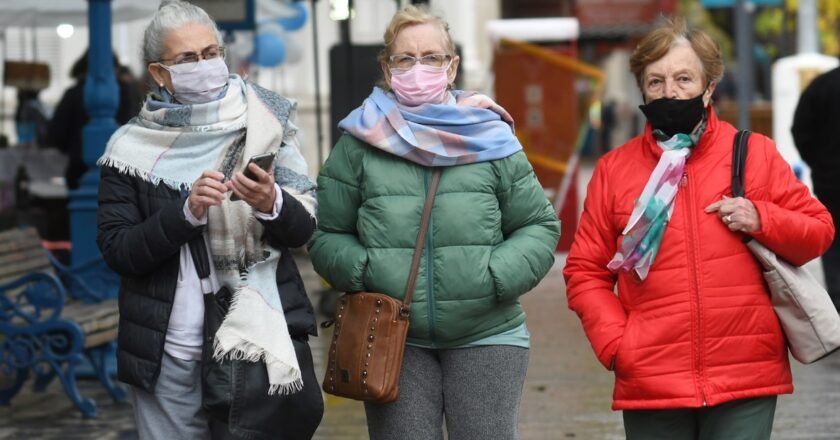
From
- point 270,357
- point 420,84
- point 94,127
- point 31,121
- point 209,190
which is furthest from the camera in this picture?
point 31,121

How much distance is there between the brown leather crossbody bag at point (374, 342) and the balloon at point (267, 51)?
41.7ft

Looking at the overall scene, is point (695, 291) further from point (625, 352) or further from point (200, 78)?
point (200, 78)

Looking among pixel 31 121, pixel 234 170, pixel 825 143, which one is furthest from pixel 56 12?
pixel 234 170

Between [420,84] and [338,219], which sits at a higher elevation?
[420,84]

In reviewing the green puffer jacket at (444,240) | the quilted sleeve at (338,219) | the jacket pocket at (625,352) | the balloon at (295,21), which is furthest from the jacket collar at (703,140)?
the balloon at (295,21)

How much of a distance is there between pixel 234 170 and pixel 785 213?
1.47 metres

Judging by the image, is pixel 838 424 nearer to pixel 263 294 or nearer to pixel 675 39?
pixel 675 39

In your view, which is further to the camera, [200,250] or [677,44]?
[677,44]

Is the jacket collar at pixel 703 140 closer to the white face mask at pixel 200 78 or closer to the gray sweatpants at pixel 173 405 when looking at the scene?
the white face mask at pixel 200 78

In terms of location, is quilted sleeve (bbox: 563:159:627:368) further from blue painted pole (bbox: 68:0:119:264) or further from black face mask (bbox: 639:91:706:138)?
blue painted pole (bbox: 68:0:119:264)

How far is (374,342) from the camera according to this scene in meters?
4.43

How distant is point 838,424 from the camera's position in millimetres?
7488

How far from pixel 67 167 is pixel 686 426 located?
32.2ft

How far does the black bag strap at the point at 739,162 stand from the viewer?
14.5ft
